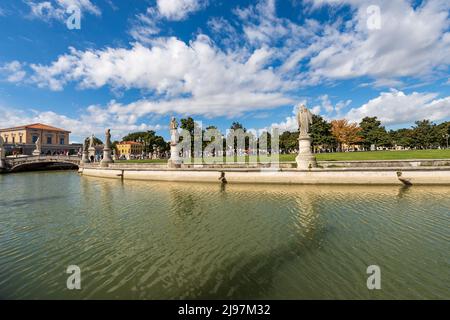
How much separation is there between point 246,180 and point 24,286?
19.1 meters

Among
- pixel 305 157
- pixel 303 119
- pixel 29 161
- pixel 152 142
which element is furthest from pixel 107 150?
pixel 152 142

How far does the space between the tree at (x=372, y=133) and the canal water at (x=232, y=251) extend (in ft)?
222

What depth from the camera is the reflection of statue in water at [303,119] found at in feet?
76.7

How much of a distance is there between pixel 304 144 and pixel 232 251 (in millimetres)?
18223

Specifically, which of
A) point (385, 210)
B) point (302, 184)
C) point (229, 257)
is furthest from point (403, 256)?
point (302, 184)

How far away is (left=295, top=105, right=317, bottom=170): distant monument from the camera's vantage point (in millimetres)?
21703

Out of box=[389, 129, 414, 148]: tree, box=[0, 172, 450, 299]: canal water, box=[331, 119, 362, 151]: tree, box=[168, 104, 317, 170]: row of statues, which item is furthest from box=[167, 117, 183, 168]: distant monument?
box=[389, 129, 414, 148]: tree

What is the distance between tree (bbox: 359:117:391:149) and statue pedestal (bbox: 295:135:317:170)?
6014 centimetres

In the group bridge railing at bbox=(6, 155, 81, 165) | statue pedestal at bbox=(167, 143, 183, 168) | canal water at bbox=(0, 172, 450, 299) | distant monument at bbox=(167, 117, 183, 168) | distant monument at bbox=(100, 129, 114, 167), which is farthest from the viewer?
bridge railing at bbox=(6, 155, 81, 165)

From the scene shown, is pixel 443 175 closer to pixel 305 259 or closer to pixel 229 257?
pixel 305 259

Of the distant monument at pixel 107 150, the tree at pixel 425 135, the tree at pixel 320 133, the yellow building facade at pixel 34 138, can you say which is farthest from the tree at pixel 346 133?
the yellow building facade at pixel 34 138

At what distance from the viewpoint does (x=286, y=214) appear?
10.9 m

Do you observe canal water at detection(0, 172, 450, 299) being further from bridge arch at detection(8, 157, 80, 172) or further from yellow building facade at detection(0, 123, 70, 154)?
yellow building facade at detection(0, 123, 70, 154)

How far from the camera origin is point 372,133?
69375mm
